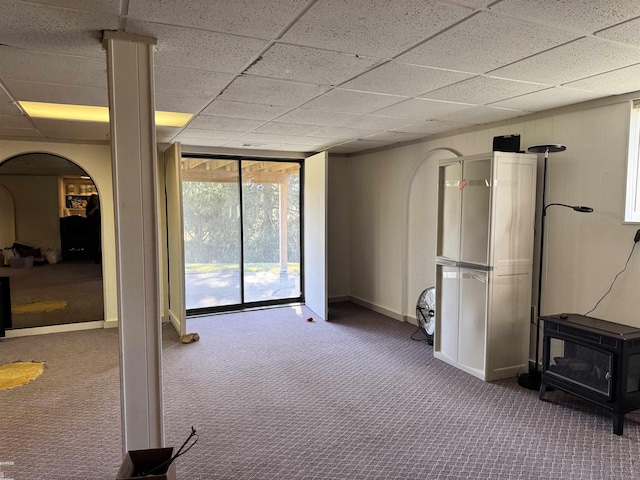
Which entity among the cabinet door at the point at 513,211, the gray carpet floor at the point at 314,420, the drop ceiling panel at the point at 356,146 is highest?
the drop ceiling panel at the point at 356,146

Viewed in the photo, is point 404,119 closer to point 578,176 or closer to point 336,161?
point 578,176

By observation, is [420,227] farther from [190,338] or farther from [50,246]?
[50,246]

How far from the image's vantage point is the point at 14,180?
5.09 meters

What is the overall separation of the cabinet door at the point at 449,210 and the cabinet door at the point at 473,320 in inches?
11.3

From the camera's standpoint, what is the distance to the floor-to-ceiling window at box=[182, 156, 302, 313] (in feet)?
20.2

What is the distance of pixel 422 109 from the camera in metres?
3.65

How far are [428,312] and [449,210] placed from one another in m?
1.32

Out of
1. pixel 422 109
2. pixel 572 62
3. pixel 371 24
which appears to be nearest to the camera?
pixel 371 24

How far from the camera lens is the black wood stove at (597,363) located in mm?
2887

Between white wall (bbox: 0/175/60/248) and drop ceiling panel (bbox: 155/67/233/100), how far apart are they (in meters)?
3.13

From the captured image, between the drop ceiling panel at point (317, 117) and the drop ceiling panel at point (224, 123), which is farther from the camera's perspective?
the drop ceiling panel at point (224, 123)

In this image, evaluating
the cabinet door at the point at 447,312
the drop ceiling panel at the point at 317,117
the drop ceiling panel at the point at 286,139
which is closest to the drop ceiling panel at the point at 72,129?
the drop ceiling panel at the point at 286,139

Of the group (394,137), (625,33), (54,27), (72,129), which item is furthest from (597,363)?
(72,129)

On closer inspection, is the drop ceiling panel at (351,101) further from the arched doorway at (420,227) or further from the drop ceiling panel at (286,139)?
the arched doorway at (420,227)
